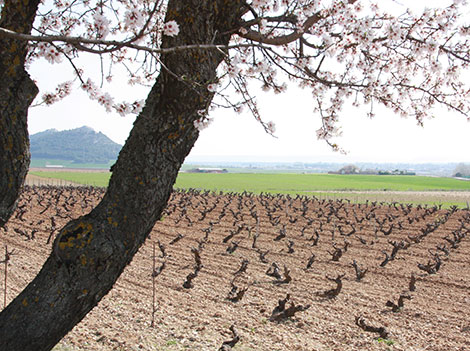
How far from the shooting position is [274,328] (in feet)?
22.8

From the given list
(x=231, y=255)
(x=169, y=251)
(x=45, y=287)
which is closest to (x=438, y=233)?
(x=231, y=255)

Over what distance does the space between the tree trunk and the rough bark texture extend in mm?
497

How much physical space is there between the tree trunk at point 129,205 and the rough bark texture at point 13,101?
1.63 feet

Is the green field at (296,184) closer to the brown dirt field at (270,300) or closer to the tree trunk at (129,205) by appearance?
the brown dirt field at (270,300)

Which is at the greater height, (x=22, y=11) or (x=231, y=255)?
(x=22, y=11)

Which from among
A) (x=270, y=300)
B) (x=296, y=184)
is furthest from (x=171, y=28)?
(x=296, y=184)

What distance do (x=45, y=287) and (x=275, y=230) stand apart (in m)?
14.7

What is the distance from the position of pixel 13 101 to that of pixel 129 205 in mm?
1029

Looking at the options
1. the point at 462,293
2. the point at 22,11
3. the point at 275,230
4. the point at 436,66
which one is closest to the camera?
the point at 22,11

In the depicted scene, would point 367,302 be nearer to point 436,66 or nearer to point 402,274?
point 402,274

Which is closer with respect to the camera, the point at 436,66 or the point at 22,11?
the point at 22,11

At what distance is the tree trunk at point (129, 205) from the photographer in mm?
2744

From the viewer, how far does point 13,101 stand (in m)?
2.89

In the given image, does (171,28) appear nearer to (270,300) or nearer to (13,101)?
(13,101)
